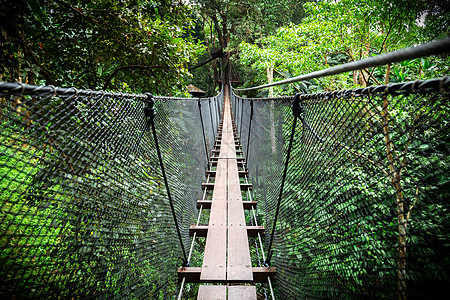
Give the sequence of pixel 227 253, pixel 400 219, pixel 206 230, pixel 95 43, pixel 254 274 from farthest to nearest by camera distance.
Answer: pixel 95 43 → pixel 206 230 → pixel 227 253 → pixel 254 274 → pixel 400 219

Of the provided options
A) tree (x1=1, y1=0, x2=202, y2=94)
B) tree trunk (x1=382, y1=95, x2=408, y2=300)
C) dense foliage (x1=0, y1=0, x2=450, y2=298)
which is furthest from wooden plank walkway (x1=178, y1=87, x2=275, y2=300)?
tree (x1=1, y1=0, x2=202, y2=94)

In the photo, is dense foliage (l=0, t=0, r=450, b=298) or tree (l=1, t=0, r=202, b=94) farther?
tree (l=1, t=0, r=202, b=94)

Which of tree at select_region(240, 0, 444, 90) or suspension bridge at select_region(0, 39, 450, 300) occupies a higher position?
tree at select_region(240, 0, 444, 90)

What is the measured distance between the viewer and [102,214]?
0.78 m

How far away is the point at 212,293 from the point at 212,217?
609mm

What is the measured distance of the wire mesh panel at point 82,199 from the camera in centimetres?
50

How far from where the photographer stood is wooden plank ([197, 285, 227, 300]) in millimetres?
1214

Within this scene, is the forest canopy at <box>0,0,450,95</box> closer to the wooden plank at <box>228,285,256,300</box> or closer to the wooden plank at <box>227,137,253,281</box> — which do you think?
the wooden plank at <box>227,137,253,281</box>

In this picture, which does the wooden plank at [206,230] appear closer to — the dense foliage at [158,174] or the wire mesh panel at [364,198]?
the dense foliage at [158,174]

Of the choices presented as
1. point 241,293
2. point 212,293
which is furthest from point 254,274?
point 212,293

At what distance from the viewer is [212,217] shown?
1.78 m

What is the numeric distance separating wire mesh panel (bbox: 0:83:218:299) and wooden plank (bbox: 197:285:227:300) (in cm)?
22

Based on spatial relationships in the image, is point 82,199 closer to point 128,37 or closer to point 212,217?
point 212,217

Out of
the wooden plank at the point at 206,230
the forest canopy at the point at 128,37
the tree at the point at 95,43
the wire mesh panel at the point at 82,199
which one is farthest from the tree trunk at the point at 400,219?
the tree at the point at 95,43
